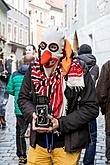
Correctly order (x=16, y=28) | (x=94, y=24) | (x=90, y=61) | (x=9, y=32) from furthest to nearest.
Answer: (x=16, y=28)
(x=9, y=32)
(x=94, y=24)
(x=90, y=61)

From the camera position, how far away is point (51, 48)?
12.6ft

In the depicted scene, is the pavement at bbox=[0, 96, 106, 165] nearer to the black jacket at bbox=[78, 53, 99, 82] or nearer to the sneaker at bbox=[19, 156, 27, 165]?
the sneaker at bbox=[19, 156, 27, 165]

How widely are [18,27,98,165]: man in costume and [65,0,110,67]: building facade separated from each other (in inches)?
486

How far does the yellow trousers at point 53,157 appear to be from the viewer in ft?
12.5

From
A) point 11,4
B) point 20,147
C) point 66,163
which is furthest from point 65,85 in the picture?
point 11,4

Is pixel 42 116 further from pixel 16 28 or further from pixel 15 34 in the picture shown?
pixel 16 28

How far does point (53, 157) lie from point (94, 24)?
15.5m

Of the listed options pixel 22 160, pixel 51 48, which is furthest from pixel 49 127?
pixel 22 160

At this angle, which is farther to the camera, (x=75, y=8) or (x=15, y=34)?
(x=15, y=34)

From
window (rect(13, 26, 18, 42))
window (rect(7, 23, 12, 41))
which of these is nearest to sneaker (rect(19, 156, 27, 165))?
window (rect(7, 23, 12, 41))

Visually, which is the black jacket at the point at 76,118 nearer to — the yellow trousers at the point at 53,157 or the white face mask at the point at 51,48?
the yellow trousers at the point at 53,157

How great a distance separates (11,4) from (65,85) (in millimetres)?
47218

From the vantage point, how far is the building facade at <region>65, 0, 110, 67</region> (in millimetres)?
16656

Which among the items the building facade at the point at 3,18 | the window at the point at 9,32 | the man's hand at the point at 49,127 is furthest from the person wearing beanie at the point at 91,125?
the window at the point at 9,32
